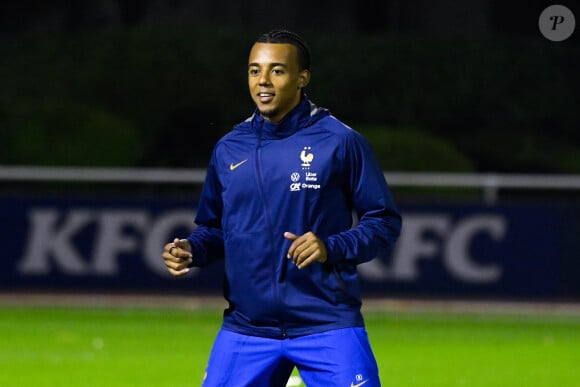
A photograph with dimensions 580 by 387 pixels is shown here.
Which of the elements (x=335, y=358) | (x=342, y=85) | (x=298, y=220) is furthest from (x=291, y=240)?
(x=342, y=85)

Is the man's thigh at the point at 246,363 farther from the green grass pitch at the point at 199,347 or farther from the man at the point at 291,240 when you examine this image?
the green grass pitch at the point at 199,347

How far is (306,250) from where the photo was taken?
223 inches

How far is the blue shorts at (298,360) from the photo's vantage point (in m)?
5.93

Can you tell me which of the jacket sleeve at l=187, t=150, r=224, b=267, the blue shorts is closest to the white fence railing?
the jacket sleeve at l=187, t=150, r=224, b=267

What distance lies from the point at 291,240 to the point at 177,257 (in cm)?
48

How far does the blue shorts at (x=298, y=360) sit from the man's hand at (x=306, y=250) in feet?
1.35

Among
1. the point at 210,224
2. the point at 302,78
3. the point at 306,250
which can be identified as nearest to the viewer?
the point at 306,250

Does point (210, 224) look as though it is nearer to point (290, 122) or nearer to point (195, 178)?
point (290, 122)

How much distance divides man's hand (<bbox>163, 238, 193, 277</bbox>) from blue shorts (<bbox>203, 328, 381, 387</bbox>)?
33 centimetres

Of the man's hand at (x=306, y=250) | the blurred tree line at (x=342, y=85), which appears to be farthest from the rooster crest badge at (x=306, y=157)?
the blurred tree line at (x=342, y=85)

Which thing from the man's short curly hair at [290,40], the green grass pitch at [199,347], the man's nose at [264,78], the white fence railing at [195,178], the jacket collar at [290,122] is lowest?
the green grass pitch at [199,347]

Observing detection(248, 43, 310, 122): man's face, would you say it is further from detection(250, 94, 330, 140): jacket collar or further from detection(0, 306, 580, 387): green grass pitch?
detection(0, 306, 580, 387): green grass pitch

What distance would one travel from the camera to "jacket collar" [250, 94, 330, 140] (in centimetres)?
611

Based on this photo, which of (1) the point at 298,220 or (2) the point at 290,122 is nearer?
(1) the point at 298,220
